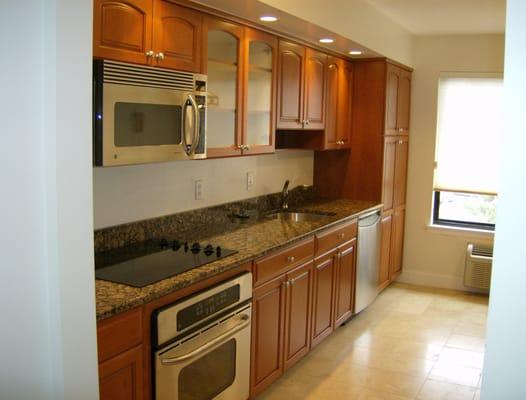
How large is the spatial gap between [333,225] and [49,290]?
105 inches

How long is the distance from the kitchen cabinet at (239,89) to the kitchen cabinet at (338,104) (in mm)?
1010

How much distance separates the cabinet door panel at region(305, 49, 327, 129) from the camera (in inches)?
162

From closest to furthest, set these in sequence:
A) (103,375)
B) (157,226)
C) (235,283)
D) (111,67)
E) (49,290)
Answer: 1. (49,290)
2. (103,375)
3. (111,67)
4. (235,283)
5. (157,226)

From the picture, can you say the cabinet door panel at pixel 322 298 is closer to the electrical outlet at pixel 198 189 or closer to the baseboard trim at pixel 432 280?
the electrical outlet at pixel 198 189

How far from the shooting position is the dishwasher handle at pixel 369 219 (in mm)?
4520

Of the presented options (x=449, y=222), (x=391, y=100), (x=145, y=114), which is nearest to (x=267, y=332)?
(x=145, y=114)

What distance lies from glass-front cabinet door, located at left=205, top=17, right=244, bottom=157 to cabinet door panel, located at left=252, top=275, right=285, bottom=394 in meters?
0.80

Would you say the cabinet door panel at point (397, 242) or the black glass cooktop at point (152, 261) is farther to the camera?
the cabinet door panel at point (397, 242)

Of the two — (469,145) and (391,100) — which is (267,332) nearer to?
(391,100)

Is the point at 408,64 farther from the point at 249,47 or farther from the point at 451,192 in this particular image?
the point at 249,47

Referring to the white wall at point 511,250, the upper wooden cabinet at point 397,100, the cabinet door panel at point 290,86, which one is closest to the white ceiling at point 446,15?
the upper wooden cabinet at point 397,100

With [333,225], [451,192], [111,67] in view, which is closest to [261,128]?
[333,225]

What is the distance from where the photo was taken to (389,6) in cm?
429

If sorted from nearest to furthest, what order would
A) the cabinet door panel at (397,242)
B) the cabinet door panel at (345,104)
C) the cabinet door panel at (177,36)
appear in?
the cabinet door panel at (177,36), the cabinet door panel at (345,104), the cabinet door panel at (397,242)
